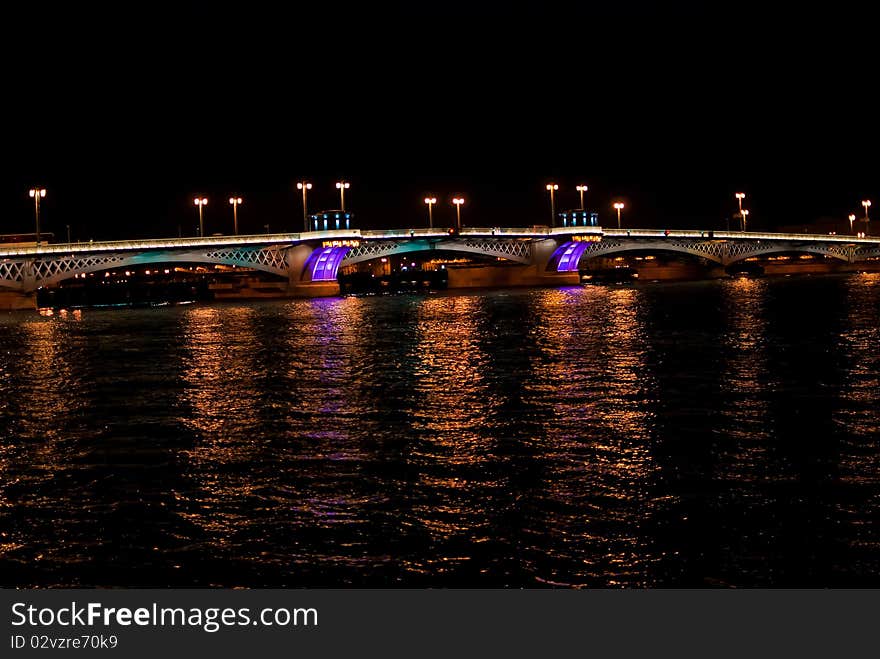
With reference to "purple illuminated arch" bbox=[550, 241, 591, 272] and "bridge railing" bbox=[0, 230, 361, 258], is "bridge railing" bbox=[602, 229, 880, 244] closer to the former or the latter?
"purple illuminated arch" bbox=[550, 241, 591, 272]

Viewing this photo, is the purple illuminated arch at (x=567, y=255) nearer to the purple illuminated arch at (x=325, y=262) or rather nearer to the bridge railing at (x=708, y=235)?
the bridge railing at (x=708, y=235)

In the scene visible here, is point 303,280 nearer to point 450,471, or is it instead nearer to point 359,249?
point 359,249

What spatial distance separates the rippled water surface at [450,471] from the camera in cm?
902

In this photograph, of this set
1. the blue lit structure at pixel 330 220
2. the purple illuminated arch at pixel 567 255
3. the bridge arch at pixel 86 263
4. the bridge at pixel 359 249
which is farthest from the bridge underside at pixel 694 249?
the bridge arch at pixel 86 263

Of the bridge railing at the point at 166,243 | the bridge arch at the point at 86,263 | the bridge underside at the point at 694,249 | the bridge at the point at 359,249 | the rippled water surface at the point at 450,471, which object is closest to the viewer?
the rippled water surface at the point at 450,471

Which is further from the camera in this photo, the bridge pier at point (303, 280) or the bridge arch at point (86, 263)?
the bridge pier at point (303, 280)

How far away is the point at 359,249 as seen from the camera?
316 ft

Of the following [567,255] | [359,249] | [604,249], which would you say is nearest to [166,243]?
[359,249]

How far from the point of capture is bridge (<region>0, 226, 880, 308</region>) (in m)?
76.8

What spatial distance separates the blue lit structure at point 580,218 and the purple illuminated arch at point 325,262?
30.0m

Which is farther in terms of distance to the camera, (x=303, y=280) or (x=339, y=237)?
(x=303, y=280)

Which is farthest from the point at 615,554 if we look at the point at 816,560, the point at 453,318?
the point at 453,318

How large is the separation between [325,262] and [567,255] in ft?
93.5
